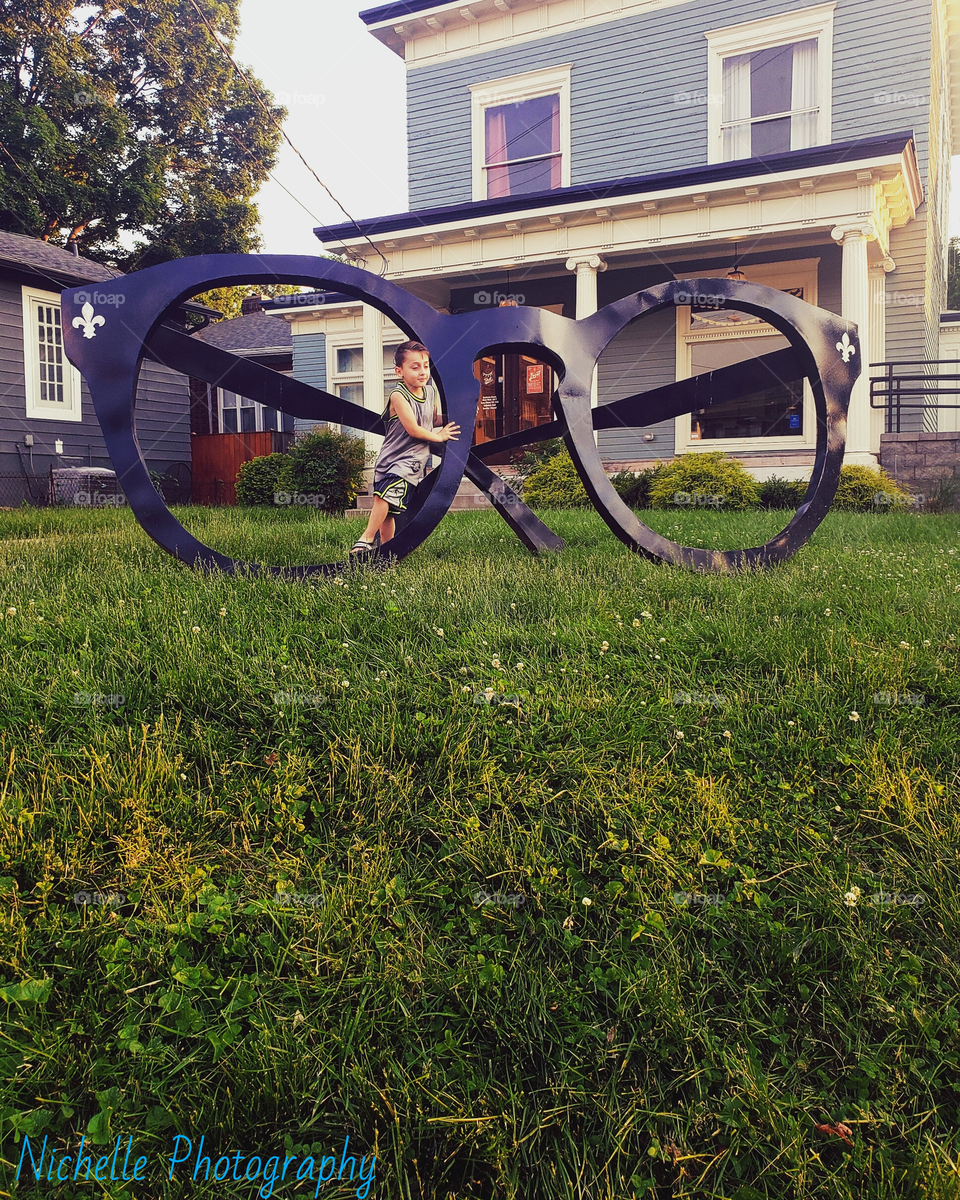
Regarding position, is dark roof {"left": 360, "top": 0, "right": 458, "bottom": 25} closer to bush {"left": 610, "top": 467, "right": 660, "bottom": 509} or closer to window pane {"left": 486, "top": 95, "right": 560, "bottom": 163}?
window pane {"left": 486, "top": 95, "right": 560, "bottom": 163}

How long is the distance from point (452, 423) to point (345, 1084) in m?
2.71

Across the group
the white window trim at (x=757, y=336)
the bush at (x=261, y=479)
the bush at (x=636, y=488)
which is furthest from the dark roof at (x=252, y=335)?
the bush at (x=636, y=488)

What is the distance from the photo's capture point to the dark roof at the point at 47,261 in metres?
14.1

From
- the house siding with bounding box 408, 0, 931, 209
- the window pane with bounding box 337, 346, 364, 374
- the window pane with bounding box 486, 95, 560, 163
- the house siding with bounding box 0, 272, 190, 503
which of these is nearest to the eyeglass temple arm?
the house siding with bounding box 0, 272, 190, 503

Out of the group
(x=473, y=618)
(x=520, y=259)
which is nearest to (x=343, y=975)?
(x=473, y=618)

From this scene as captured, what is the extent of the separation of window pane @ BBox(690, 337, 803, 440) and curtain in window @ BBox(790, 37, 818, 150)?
3.36 meters

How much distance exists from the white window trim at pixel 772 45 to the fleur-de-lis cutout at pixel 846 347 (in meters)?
12.2

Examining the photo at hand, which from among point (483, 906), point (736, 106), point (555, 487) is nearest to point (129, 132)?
point (736, 106)

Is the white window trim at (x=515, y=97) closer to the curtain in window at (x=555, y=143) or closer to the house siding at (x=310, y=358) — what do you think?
the curtain in window at (x=555, y=143)

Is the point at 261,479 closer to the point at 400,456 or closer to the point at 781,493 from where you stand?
the point at 781,493

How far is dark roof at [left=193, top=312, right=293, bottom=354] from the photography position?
22766mm

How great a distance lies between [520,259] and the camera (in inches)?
523

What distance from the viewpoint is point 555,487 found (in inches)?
472

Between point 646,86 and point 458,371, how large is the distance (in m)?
14.5
